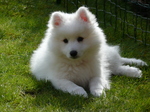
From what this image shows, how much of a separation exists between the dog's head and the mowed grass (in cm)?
57

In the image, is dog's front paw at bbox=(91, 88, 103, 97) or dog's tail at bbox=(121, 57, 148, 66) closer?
dog's front paw at bbox=(91, 88, 103, 97)

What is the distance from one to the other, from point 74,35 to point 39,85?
2.90 feet

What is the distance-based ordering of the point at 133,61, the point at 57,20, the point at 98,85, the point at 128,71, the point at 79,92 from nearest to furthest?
the point at 79,92, the point at 98,85, the point at 57,20, the point at 128,71, the point at 133,61

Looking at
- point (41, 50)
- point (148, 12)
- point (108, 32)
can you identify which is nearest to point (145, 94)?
point (41, 50)

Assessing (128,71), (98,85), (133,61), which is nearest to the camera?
(98,85)

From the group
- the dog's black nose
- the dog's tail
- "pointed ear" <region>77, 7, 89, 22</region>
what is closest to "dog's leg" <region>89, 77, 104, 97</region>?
the dog's black nose

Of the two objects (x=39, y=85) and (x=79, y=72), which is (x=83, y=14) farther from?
(x=39, y=85)

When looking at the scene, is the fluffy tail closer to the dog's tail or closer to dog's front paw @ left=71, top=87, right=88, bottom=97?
the dog's tail

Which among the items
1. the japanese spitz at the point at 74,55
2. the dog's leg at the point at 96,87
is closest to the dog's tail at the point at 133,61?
the japanese spitz at the point at 74,55

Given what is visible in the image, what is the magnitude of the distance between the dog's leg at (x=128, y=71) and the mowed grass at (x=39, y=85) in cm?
10

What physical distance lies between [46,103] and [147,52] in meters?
3.09

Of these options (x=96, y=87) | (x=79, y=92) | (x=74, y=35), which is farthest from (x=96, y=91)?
(x=74, y=35)

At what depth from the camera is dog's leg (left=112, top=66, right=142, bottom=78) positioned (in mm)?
5112

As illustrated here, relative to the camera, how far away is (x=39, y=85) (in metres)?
4.58
